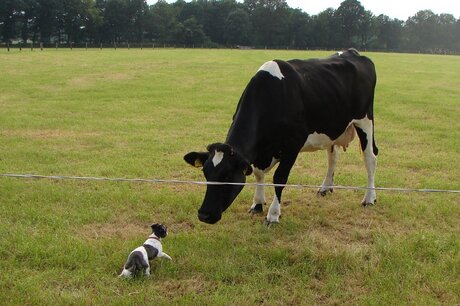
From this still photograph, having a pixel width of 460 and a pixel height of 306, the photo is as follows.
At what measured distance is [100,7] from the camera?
104 m

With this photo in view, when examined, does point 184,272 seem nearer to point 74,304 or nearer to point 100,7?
point 74,304

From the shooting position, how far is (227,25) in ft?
365

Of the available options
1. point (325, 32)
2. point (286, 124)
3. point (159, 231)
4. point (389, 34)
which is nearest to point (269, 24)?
point (325, 32)

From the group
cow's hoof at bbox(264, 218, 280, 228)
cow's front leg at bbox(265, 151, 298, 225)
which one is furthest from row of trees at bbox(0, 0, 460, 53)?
cow's hoof at bbox(264, 218, 280, 228)

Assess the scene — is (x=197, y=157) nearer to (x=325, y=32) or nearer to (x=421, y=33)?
(x=325, y=32)

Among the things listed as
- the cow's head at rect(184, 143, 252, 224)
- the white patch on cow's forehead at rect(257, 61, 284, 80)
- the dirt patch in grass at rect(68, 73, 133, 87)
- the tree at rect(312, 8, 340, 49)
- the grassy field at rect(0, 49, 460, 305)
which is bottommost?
the grassy field at rect(0, 49, 460, 305)

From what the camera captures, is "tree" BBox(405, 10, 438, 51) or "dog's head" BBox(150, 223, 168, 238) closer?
"dog's head" BBox(150, 223, 168, 238)

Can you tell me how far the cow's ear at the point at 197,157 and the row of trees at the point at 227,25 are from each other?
90.6m

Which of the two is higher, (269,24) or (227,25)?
(269,24)

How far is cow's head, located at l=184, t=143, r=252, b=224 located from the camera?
4.88 m

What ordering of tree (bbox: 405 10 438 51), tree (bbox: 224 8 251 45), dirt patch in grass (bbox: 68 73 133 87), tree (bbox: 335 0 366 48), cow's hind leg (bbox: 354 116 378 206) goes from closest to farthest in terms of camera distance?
cow's hind leg (bbox: 354 116 378 206), dirt patch in grass (bbox: 68 73 133 87), tree (bbox: 224 8 251 45), tree (bbox: 335 0 366 48), tree (bbox: 405 10 438 51)

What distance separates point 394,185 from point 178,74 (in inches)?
767

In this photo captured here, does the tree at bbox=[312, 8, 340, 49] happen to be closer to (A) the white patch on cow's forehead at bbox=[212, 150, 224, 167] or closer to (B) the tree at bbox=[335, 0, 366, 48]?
(B) the tree at bbox=[335, 0, 366, 48]

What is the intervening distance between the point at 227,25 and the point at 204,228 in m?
110
